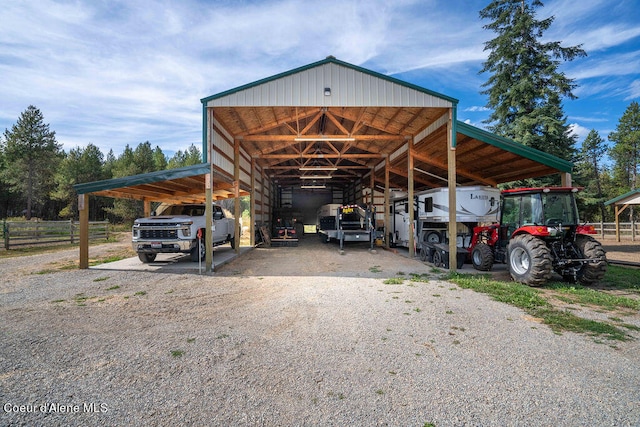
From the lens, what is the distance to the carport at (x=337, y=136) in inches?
379

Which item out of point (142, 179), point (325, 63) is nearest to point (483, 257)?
point (325, 63)

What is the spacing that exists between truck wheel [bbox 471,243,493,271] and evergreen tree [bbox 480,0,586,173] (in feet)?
31.9

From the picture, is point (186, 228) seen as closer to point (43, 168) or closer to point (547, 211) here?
point (547, 211)

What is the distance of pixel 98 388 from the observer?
2.89 m

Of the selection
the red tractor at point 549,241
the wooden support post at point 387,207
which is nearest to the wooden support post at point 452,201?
the red tractor at point 549,241

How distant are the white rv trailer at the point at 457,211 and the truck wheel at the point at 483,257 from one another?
6.72 ft

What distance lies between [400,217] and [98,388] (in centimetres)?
1492

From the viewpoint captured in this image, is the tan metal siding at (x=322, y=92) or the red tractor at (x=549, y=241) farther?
the tan metal siding at (x=322, y=92)

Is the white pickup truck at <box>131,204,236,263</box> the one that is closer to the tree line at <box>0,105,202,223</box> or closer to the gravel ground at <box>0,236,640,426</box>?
the gravel ground at <box>0,236,640,426</box>

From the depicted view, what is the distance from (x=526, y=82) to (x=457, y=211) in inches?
404

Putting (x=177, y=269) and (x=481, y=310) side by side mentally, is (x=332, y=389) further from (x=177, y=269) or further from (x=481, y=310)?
(x=177, y=269)

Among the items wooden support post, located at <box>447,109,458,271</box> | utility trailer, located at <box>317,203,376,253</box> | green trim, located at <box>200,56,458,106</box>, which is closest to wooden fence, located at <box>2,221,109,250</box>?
green trim, located at <box>200,56,458,106</box>

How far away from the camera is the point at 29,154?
41219 mm

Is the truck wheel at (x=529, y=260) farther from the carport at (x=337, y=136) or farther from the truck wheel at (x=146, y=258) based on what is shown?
the truck wheel at (x=146, y=258)
